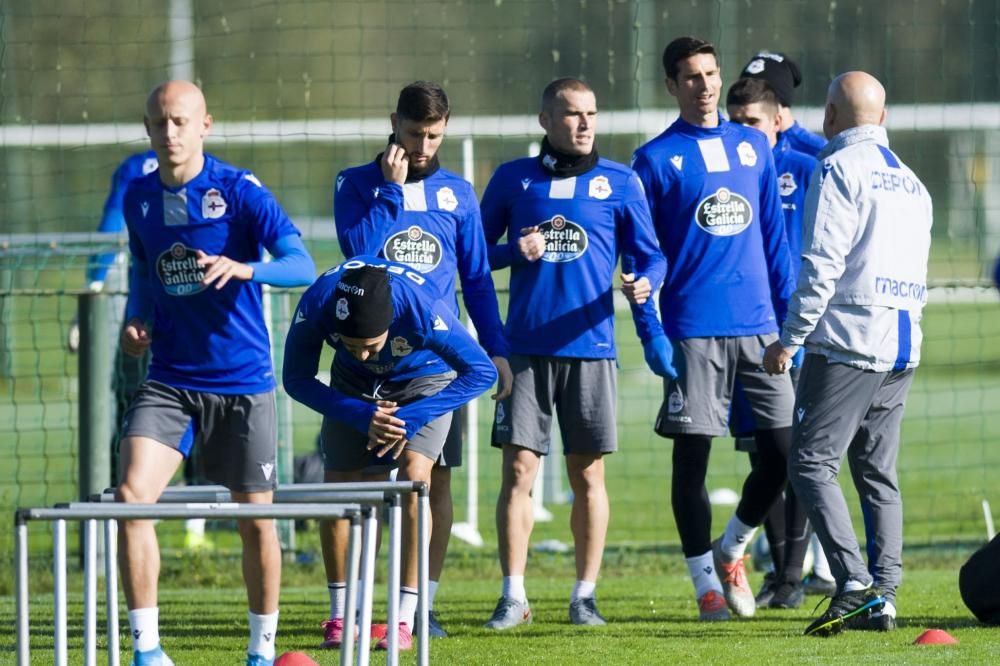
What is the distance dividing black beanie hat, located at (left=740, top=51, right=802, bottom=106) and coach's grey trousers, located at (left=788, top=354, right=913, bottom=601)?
6.39ft

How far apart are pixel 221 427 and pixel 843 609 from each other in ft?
8.28

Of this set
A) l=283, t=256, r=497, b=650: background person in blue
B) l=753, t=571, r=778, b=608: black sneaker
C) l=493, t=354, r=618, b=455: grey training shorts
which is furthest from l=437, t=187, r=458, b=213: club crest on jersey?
l=753, t=571, r=778, b=608: black sneaker

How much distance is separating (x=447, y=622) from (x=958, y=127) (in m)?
5.19

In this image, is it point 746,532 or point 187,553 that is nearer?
point 746,532

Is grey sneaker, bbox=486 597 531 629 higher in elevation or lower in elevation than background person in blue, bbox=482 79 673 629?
lower

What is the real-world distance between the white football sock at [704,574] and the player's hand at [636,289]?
1.20 m

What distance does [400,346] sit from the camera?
6027mm

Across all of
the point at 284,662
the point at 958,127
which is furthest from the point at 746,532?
the point at 958,127

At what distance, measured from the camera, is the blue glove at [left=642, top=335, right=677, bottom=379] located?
267 inches

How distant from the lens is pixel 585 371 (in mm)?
6941

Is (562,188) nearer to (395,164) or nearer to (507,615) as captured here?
(395,164)

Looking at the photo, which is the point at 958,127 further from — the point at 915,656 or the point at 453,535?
the point at 915,656

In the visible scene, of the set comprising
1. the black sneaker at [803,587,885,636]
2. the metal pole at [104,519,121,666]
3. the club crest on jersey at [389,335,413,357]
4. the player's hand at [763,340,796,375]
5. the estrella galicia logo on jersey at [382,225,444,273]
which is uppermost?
the estrella galicia logo on jersey at [382,225,444,273]

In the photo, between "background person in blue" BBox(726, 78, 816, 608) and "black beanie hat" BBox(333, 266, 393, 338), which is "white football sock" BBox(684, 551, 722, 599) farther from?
"black beanie hat" BBox(333, 266, 393, 338)
